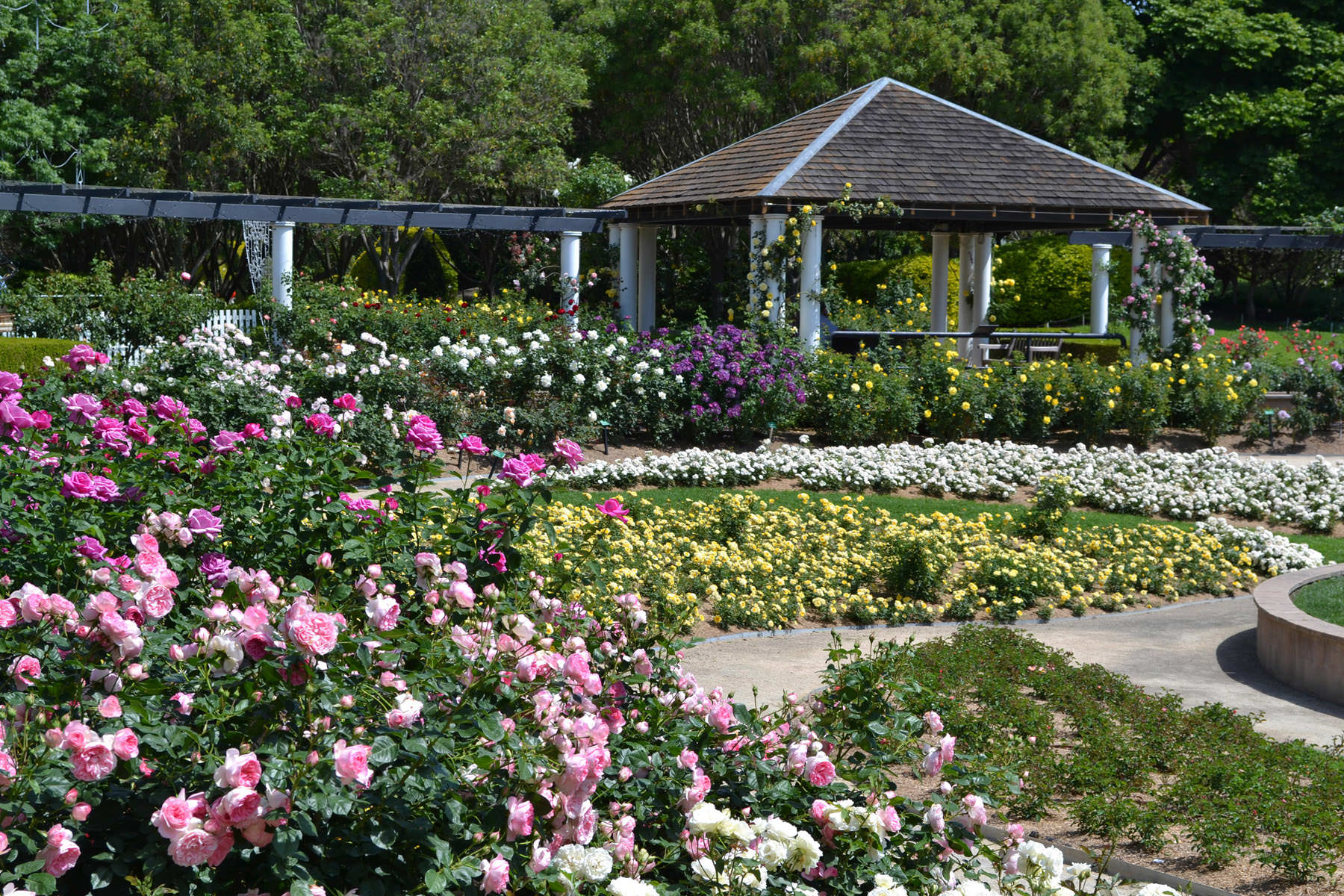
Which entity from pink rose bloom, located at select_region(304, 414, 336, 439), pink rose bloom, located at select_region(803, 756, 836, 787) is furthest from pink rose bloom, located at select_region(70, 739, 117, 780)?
pink rose bloom, located at select_region(304, 414, 336, 439)

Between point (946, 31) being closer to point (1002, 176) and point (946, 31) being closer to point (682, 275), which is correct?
point (682, 275)

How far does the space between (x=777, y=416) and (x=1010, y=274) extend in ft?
54.0

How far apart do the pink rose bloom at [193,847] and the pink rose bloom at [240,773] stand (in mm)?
88

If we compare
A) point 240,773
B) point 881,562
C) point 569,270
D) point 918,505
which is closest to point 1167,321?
point 918,505

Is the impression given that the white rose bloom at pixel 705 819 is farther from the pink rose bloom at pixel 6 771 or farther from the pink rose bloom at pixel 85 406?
the pink rose bloom at pixel 85 406

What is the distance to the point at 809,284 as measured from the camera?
608 inches

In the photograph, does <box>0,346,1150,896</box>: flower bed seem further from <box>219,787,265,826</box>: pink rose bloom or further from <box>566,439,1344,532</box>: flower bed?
<box>566,439,1344,532</box>: flower bed

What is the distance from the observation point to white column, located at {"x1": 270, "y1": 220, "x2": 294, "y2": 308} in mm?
15453

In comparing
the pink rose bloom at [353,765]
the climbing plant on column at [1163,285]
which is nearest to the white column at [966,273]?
the climbing plant on column at [1163,285]

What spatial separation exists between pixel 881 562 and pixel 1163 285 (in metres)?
10.5

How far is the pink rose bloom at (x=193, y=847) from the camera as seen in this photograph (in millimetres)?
Answer: 2105

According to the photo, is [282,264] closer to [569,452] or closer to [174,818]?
[569,452]

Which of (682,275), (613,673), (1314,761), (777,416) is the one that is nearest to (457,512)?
(613,673)

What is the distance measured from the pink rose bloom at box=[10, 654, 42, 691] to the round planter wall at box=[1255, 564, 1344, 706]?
5.73m
